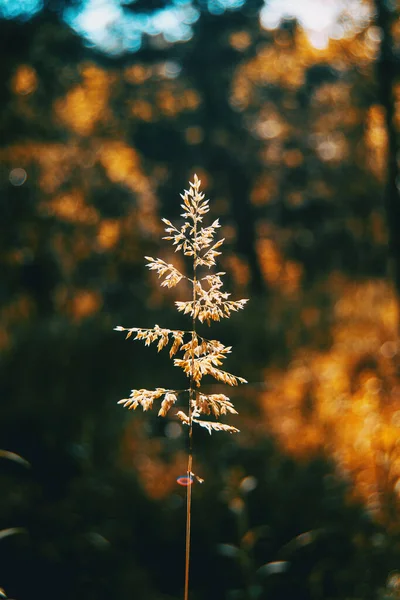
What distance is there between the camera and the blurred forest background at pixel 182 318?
353 cm

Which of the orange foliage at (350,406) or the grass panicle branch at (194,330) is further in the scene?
the orange foliage at (350,406)

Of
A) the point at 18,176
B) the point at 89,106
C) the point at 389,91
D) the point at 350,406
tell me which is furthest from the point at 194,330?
the point at 89,106

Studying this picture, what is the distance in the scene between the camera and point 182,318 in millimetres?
10391

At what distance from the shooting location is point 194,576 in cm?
348

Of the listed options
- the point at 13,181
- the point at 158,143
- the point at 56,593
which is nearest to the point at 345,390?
the point at 56,593

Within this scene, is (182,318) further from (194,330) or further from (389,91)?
(194,330)

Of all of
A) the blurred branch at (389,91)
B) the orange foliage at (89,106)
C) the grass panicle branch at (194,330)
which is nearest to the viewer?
the grass panicle branch at (194,330)

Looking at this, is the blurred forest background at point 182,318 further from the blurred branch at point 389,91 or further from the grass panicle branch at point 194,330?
the grass panicle branch at point 194,330

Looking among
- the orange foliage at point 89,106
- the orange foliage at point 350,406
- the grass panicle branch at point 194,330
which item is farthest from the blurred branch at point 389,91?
the grass panicle branch at point 194,330

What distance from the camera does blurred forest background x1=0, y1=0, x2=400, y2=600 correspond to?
11.6 feet

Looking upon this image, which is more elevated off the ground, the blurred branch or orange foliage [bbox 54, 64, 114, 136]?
orange foliage [bbox 54, 64, 114, 136]

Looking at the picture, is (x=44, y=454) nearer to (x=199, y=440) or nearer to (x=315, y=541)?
(x=199, y=440)

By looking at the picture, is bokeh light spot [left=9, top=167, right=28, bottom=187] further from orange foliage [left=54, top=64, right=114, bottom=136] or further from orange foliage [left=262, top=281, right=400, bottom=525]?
orange foliage [left=262, top=281, right=400, bottom=525]

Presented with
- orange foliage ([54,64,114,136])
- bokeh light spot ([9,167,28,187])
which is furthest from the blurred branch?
bokeh light spot ([9,167,28,187])
